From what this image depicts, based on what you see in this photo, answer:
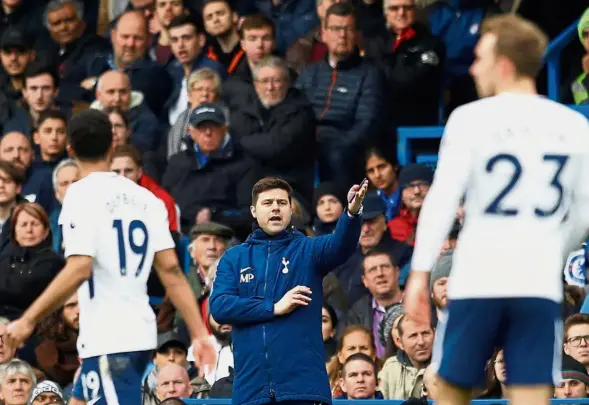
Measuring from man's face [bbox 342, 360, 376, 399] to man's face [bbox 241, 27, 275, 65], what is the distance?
14.5 feet

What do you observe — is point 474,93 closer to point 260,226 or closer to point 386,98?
point 386,98

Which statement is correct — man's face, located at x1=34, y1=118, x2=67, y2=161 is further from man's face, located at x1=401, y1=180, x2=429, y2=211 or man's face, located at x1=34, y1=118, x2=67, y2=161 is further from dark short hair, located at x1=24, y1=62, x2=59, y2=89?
man's face, located at x1=401, y1=180, x2=429, y2=211

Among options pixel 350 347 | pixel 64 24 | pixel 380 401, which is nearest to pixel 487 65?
pixel 380 401

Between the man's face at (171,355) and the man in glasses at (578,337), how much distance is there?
9.72 feet

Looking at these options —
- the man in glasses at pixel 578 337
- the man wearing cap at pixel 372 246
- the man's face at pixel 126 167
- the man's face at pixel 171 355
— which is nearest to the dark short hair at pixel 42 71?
the man's face at pixel 126 167

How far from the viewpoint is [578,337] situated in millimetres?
11648

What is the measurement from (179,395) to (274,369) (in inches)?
102

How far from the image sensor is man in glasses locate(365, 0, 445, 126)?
49.4 feet

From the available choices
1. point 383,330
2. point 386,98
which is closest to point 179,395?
point 383,330

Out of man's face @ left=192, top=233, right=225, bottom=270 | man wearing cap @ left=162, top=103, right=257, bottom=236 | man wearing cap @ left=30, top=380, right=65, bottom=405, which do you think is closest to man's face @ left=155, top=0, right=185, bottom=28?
man wearing cap @ left=162, top=103, right=257, bottom=236

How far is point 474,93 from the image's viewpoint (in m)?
15.9

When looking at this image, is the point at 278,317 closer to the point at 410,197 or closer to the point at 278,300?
the point at 278,300

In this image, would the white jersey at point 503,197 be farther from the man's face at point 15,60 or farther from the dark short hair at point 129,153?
the man's face at point 15,60

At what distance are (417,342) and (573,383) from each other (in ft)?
3.90
